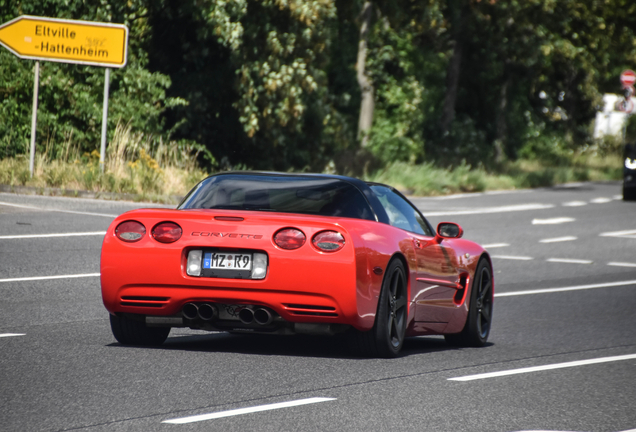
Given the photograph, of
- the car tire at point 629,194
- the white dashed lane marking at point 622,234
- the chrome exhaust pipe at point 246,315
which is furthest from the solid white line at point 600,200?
the chrome exhaust pipe at point 246,315

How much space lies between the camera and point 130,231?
281 inches

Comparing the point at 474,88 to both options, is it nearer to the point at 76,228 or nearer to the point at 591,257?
the point at 591,257

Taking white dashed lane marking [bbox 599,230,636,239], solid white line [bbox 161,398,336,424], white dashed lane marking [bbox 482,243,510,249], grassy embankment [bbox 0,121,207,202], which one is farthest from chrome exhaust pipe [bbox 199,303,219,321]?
white dashed lane marking [bbox 599,230,636,239]

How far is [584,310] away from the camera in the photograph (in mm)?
11078

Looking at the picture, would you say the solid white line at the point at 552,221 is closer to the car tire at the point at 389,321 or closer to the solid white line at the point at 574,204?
the solid white line at the point at 574,204

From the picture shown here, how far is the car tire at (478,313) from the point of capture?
8602 mm

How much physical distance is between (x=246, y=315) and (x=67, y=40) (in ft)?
50.8

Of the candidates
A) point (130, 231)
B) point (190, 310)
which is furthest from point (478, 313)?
point (130, 231)

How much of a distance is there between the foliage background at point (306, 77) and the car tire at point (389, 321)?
16.2 metres

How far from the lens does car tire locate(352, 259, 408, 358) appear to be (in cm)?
719

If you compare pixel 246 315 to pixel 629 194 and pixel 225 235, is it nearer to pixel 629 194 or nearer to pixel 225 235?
pixel 225 235

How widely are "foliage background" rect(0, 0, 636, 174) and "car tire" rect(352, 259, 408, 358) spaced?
1622cm

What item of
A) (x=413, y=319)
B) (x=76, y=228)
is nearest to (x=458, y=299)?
(x=413, y=319)

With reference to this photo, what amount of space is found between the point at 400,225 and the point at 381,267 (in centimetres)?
90
